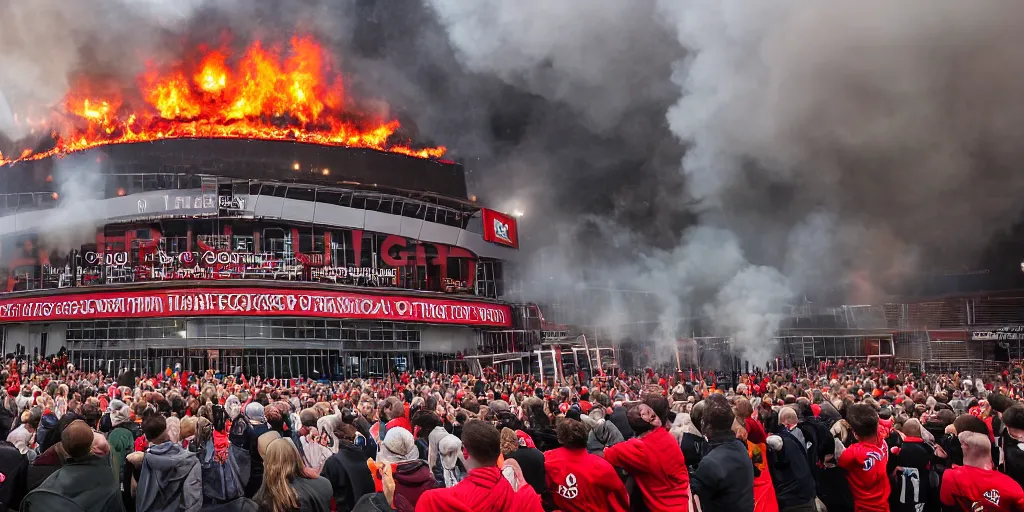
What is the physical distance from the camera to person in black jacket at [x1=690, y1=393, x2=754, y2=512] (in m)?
6.86

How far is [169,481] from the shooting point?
7316 millimetres

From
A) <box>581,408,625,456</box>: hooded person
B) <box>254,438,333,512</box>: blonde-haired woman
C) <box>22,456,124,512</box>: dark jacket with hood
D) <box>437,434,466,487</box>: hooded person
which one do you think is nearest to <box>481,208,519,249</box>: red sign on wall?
<box>581,408,625,456</box>: hooded person

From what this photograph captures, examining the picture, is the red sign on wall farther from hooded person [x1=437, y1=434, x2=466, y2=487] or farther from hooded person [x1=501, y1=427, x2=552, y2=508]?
hooded person [x1=501, y1=427, x2=552, y2=508]

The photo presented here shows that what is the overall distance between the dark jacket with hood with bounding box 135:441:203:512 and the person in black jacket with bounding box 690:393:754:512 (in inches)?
165

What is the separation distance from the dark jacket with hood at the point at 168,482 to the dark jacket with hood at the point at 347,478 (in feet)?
3.63

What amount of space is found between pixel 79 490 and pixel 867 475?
6882mm

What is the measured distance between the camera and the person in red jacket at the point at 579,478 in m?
6.76

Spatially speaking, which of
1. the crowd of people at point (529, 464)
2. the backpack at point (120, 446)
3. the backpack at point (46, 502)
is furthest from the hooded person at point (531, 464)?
the backpack at point (120, 446)

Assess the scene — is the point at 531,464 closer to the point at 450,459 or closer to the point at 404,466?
the point at 450,459

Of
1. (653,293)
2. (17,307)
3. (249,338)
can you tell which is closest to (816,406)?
(249,338)

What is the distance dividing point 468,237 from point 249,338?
15.7 metres

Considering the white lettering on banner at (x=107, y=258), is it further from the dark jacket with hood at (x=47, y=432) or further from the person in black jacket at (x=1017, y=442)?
the person in black jacket at (x=1017, y=442)

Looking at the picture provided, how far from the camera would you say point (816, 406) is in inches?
494

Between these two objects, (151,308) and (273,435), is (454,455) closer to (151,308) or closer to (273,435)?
(273,435)
